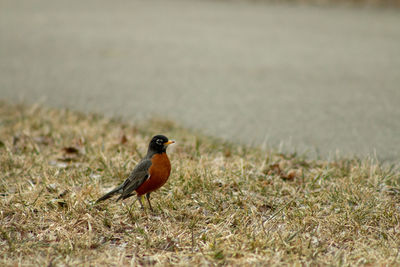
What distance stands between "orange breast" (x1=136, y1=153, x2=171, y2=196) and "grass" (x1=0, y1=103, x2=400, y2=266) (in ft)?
0.85

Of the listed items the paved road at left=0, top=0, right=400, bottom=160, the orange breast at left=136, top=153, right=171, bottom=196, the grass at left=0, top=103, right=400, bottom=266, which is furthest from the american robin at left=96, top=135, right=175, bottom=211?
the paved road at left=0, top=0, right=400, bottom=160

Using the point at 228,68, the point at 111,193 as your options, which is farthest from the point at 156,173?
the point at 228,68

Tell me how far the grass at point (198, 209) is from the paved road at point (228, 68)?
965 mm

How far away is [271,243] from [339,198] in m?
0.92

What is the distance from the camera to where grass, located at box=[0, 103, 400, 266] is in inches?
118

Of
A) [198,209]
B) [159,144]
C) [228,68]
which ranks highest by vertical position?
[159,144]

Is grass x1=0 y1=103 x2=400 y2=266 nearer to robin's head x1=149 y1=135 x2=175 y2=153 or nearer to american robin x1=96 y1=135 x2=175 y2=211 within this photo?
american robin x1=96 y1=135 x2=175 y2=211

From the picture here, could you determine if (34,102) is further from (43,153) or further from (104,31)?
(104,31)

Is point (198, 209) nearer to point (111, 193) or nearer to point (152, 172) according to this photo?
point (152, 172)

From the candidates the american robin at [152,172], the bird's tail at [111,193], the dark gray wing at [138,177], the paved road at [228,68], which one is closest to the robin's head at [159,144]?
the american robin at [152,172]

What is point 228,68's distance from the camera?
8.97 m

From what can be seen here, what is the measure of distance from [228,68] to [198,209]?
5671 mm

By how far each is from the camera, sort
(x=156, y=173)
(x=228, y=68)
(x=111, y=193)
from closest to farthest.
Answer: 1. (x=156, y=173)
2. (x=111, y=193)
3. (x=228, y=68)

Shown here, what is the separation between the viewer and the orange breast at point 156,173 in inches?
134
